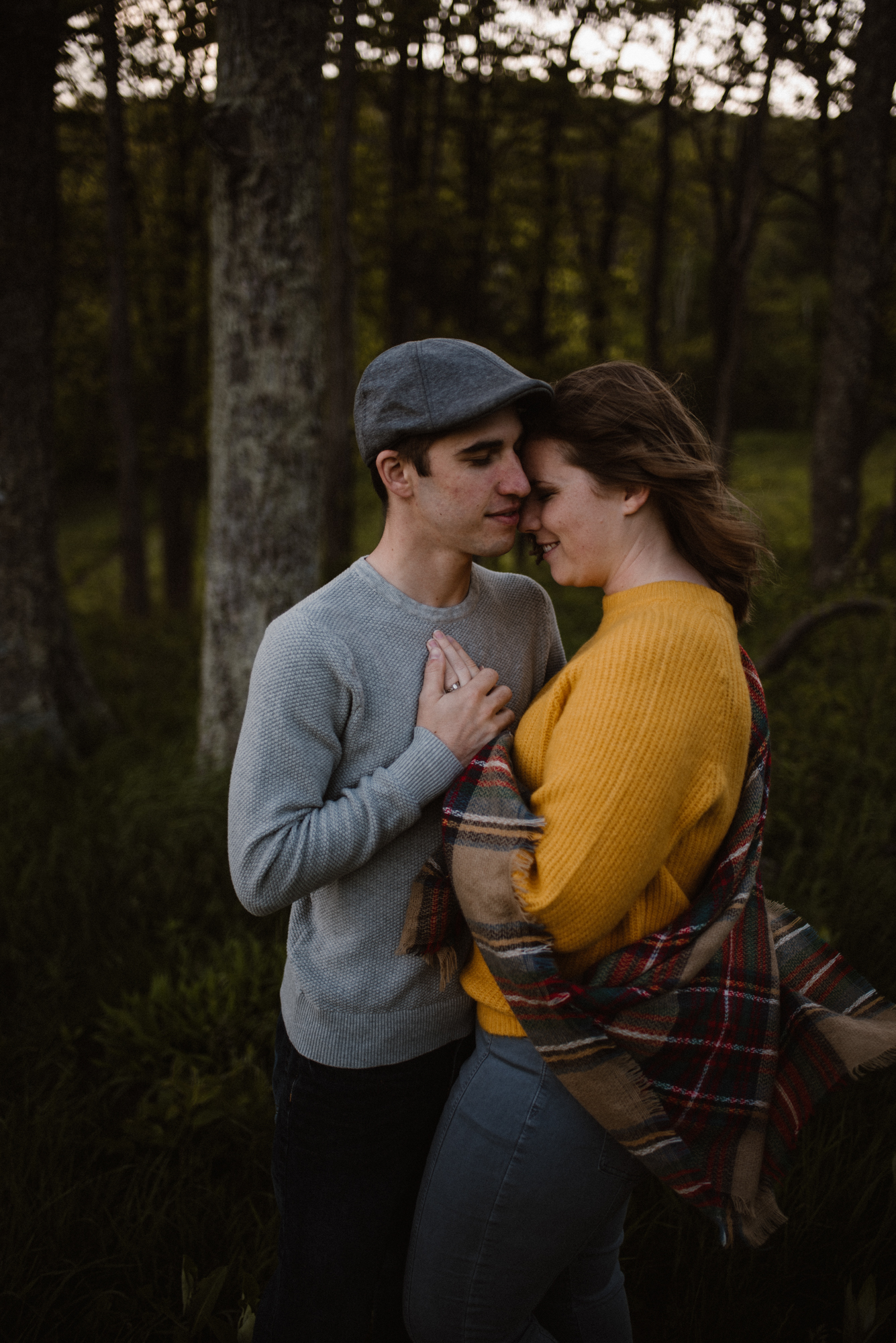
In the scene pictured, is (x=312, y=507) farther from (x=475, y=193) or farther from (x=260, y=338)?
(x=475, y=193)

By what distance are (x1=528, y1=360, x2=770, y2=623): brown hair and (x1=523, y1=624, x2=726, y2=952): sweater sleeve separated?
0.99ft

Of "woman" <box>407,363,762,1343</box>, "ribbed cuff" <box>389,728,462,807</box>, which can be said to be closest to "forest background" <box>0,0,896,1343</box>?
"woman" <box>407,363,762,1343</box>

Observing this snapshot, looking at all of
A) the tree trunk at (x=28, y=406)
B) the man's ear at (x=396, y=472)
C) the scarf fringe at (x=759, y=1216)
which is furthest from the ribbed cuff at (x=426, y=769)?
the tree trunk at (x=28, y=406)

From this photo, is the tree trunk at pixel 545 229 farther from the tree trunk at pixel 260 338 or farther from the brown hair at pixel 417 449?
the brown hair at pixel 417 449

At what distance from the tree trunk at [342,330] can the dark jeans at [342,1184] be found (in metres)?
7.24

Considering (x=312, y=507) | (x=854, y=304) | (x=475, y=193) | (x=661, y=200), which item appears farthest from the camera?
(x=475, y=193)

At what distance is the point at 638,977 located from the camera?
4.34ft

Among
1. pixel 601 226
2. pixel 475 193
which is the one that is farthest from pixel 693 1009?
pixel 601 226

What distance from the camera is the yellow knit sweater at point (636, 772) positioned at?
48.5 inches

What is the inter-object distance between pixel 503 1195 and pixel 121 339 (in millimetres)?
7957

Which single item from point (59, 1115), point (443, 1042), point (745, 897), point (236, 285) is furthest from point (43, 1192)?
point (236, 285)

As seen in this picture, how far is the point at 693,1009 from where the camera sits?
1.34 metres

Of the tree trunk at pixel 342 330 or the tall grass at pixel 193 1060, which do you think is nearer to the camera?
the tall grass at pixel 193 1060

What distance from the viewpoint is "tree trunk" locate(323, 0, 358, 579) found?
24.8ft
